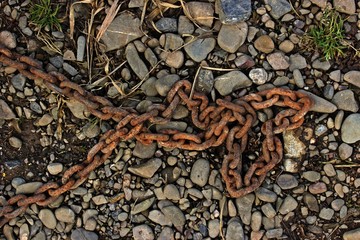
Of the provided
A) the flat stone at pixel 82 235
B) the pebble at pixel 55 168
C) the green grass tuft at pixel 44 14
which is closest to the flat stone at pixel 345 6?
the green grass tuft at pixel 44 14

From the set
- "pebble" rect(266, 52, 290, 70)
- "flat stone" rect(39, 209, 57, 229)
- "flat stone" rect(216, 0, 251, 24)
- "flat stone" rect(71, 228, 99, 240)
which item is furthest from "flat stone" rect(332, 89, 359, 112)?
"flat stone" rect(39, 209, 57, 229)

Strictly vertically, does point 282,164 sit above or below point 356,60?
below

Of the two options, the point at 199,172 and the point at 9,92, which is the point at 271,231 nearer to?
the point at 199,172

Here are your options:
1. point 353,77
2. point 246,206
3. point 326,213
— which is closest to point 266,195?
point 246,206

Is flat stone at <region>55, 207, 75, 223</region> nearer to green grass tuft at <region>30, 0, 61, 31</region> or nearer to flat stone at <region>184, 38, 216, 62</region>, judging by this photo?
green grass tuft at <region>30, 0, 61, 31</region>

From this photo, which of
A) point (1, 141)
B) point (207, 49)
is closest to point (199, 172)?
point (207, 49)

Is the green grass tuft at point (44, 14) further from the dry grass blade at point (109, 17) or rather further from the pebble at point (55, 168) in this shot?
the pebble at point (55, 168)

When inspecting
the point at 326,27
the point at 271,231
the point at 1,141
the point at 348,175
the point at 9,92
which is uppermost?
the point at 326,27

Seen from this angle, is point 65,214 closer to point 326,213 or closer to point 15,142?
point 15,142
